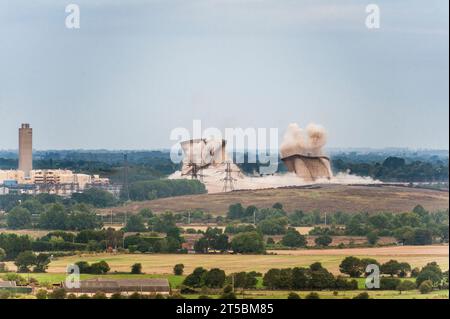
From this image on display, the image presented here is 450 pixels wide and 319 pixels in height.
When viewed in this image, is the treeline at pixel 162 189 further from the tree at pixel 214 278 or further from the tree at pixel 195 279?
the tree at pixel 214 278

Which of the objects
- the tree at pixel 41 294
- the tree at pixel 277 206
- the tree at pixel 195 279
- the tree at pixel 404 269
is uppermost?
the tree at pixel 277 206

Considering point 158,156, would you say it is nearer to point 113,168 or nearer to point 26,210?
point 113,168

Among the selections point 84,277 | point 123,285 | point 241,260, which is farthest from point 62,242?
point 123,285

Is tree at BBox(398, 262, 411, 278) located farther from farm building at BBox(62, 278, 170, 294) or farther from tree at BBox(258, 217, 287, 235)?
tree at BBox(258, 217, 287, 235)

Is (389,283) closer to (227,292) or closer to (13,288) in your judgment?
(227,292)

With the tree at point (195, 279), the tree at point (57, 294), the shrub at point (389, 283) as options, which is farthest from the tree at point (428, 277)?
the tree at point (57, 294)

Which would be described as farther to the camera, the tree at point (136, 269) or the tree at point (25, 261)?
the tree at point (25, 261)
